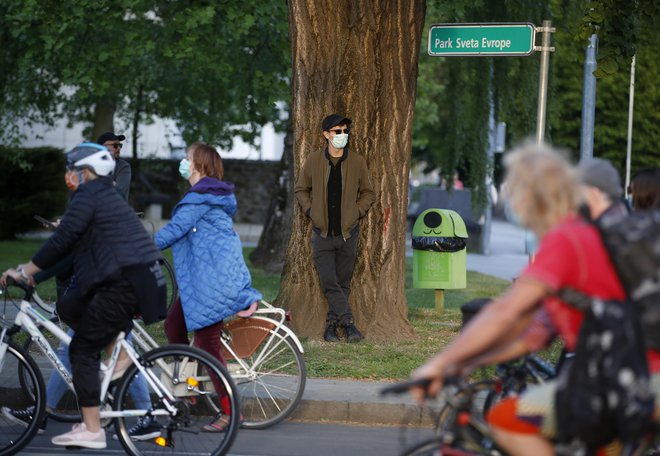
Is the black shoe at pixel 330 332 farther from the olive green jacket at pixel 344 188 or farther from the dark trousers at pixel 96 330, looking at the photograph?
the dark trousers at pixel 96 330

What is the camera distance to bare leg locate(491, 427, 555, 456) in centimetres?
404

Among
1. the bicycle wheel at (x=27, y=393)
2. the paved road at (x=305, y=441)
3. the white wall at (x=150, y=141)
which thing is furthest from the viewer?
the white wall at (x=150, y=141)

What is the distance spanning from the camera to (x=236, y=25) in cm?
1955

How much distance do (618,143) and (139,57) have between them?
23218 millimetres

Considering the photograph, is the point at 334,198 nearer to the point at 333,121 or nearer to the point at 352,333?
the point at 333,121

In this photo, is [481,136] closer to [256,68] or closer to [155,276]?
[256,68]

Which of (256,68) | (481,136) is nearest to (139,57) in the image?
(256,68)

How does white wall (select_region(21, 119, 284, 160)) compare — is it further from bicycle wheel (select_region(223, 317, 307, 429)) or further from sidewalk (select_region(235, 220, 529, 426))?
bicycle wheel (select_region(223, 317, 307, 429))

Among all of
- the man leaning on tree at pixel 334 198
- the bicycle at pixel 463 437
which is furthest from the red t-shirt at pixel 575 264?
the man leaning on tree at pixel 334 198

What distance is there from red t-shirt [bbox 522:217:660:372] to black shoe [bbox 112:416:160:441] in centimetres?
306

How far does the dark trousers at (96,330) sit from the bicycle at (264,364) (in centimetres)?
111

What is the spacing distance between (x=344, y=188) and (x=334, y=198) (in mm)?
125

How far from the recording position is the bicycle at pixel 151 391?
6.44 metres

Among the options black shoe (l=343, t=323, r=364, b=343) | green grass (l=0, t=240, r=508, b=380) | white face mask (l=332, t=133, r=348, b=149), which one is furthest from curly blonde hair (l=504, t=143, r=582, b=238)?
black shoe (l=343, t=323, r=364, b=343)
